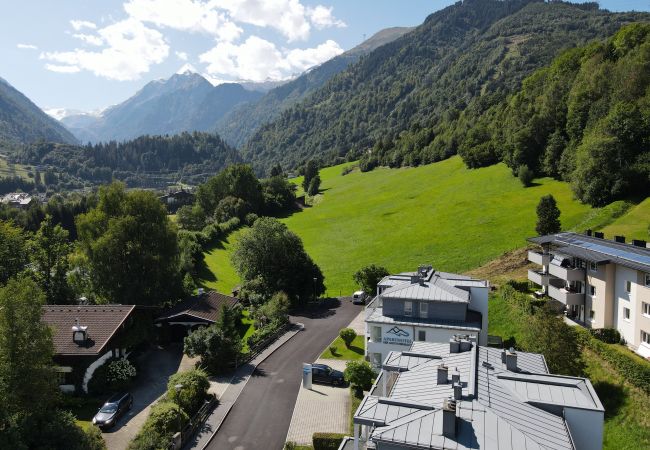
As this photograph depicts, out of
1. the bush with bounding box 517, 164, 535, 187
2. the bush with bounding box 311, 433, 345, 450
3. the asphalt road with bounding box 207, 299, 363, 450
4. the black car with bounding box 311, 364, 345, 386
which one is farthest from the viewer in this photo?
the bush with bounding box 517, 164, 535, 187

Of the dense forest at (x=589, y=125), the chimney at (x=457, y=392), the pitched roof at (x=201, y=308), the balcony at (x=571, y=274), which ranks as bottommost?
the pitched roof at (x=201, y=308)

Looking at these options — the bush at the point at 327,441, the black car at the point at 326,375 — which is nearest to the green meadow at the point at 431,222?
the black car at the point at 326,375

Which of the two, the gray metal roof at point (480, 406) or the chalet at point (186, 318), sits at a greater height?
the gray metal roof at point (480, 406)

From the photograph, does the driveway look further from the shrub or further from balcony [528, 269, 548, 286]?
balcony [528, 269, 548, 286]

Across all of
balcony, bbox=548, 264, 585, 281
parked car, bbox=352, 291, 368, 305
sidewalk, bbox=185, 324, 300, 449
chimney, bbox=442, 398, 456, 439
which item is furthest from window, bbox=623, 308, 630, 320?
parked car, bbox=352, 291, 368, 305

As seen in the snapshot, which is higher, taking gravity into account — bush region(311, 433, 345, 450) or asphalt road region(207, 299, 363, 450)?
bush region(311, 433, 345, 450)

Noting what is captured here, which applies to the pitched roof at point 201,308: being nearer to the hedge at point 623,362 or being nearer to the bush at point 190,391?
the bush at point 190,391

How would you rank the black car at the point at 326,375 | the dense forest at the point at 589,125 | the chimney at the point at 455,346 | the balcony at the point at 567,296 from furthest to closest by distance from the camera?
the dense forest at the point at 589,125 → the balcony at the point at 567,296 → the black car at the point at 326,375 → the chimney at the point at 455,346
